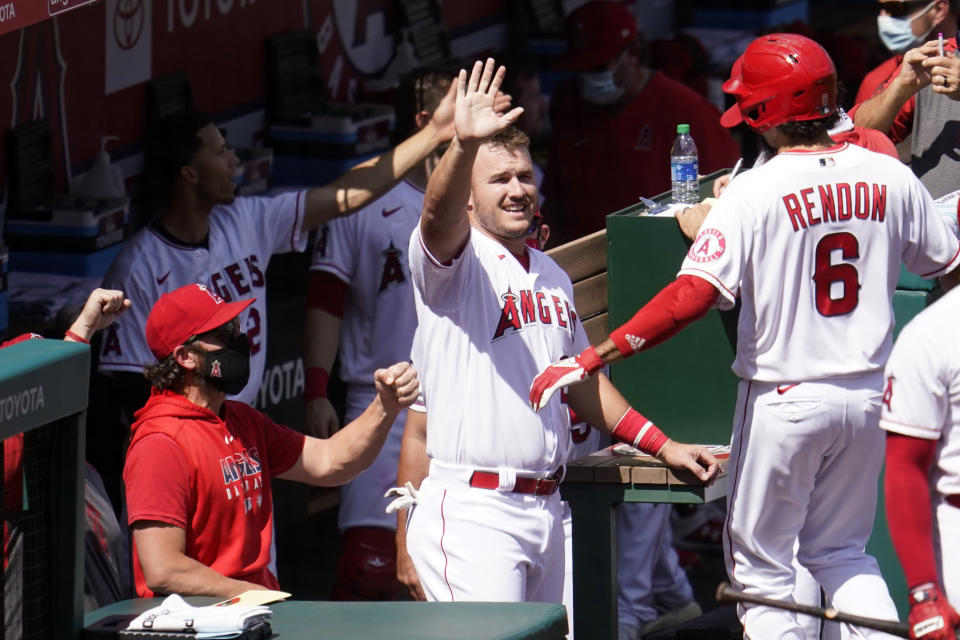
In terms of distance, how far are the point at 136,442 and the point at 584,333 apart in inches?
49.5

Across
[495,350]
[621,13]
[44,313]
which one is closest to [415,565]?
[495,350]

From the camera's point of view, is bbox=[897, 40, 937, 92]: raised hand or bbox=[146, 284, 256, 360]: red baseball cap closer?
bbox=[146, 284, 256, 360]: red baseball cap

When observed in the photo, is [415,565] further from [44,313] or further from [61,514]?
[44,313]

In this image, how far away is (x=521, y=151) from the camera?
4.78 metres

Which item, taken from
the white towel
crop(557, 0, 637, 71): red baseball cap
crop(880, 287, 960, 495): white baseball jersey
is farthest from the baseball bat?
crop(557, 0, 637, 71): red baseball cap

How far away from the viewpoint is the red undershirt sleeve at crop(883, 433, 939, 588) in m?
3.77

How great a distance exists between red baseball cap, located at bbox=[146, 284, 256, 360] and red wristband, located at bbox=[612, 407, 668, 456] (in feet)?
3.61

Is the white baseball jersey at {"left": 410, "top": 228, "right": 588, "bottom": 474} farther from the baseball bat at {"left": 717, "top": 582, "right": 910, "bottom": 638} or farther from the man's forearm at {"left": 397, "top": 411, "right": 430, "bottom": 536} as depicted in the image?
the baseball bat at {"left": 717, "top": 582, "right": 910, "bottom": 638}

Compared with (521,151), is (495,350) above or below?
below

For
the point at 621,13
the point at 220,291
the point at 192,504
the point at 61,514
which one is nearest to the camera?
the point at 61,514

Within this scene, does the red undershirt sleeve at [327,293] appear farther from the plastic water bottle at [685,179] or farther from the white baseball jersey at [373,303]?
the plastic water bottle at [685,179]

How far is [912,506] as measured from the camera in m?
3.77

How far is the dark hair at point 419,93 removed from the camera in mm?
6023

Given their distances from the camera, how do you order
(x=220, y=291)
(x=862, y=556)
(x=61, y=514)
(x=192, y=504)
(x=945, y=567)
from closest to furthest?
(x=61, y=514), (x=945, y=567), (x=192, y=504), (x=862, y=556), (x=220, y=291)
